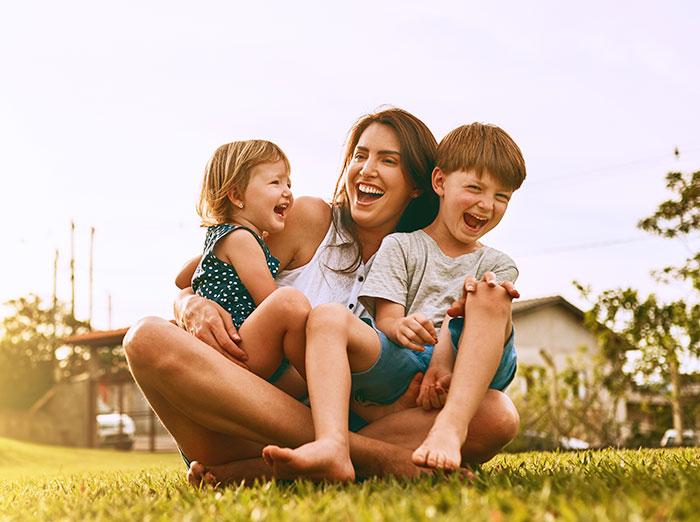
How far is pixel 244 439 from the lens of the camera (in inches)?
116

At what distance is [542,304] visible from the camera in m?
25.6

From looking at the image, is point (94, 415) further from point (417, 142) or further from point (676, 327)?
point (417, 142)

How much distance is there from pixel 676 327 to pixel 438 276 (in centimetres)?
1028

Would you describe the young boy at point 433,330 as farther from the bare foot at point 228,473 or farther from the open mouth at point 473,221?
the bare foot at point 228,473

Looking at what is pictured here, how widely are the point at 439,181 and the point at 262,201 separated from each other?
0.68 m

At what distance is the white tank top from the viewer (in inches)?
130

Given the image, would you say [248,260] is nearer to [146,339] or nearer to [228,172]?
[228,172]

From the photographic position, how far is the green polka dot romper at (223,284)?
3.07 m

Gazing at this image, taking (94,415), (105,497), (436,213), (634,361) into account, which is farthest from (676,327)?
(94,415)

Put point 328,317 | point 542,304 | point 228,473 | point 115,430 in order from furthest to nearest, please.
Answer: point 542,304 < point 115,430 < point 228,473 < point 328,317

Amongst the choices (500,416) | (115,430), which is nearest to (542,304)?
(115,430)

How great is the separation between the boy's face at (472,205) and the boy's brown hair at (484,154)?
0.03 m

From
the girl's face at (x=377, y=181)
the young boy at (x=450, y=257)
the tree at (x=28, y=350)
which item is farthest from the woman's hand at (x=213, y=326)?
the tree at (x=28, y=350)

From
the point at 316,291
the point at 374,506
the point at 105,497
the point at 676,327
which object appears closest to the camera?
the point at 374,506
